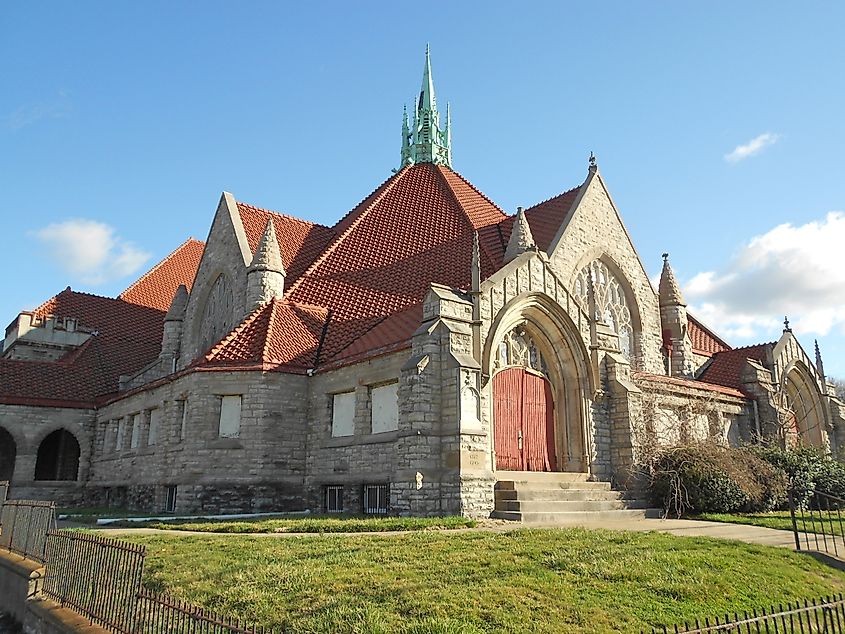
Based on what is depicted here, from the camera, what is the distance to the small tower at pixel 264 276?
886 inches

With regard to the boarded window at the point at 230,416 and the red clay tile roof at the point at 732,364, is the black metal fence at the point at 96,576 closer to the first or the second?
the boarded window at the point at 230,416

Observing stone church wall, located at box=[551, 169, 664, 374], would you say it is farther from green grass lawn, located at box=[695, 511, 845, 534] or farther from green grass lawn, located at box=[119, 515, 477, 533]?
green grass lawn, located at box=[119, 515, 477, 533]

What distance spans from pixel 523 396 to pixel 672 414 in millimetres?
6222

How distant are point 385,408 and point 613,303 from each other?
11.8 m

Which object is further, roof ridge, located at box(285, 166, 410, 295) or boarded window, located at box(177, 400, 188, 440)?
roof ridge, located at box(285, 166, 410, 295)

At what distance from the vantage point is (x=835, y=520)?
1614 cm

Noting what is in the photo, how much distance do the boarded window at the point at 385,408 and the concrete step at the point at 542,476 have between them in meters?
2.99

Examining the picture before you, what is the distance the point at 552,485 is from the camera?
16891 mm

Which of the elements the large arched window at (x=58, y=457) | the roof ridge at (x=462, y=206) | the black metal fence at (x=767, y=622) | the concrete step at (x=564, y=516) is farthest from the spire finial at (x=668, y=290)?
the large arched window at (x=58, y=457)

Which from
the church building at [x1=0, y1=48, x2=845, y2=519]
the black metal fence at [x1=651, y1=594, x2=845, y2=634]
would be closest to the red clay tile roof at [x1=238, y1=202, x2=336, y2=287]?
the church building at [x1=0, y1=48, x2=845, y2=519]

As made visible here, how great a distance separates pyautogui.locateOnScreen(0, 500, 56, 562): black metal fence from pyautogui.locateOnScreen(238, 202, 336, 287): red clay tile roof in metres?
13.6

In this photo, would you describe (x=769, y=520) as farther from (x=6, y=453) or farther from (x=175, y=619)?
(x=6, y=453)

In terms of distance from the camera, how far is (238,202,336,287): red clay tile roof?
26156mm

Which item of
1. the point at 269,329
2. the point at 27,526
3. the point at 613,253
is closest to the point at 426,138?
the point at 613,253
